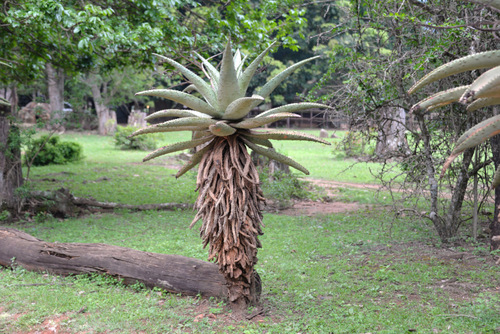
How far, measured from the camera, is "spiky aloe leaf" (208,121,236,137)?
12.9 ft

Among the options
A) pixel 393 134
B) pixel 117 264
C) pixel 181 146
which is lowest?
pixel 117 264

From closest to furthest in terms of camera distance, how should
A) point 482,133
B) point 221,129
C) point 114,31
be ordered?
point 482,133
point 221,129
point 114,31

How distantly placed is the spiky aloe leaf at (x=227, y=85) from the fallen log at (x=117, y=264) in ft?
6.10

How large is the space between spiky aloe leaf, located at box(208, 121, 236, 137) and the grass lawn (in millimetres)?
1797

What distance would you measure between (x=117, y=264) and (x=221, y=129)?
241cm

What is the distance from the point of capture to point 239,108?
400 cm

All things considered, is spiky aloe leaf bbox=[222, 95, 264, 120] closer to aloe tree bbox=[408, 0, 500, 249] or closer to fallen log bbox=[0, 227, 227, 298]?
aloe tree bbox=[408, 0, 500, 249]

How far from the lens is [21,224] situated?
8.46 meters

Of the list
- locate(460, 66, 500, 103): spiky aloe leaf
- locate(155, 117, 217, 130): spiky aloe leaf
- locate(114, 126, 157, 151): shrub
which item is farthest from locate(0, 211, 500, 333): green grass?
locate(114, 126, 157, 151): shrub

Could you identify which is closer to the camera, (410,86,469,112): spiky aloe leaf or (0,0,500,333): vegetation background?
(410,86,469,112): spiky aloe leaf

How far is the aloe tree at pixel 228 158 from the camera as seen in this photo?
13.3 feet

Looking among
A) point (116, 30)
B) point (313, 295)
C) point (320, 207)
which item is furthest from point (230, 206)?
point (320, 207)

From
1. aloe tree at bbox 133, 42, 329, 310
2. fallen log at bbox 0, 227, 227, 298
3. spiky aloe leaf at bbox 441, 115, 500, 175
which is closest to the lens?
spiky aloe leaf at bbox 441, 115, 500, 175

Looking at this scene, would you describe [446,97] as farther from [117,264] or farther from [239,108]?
[117,264]
